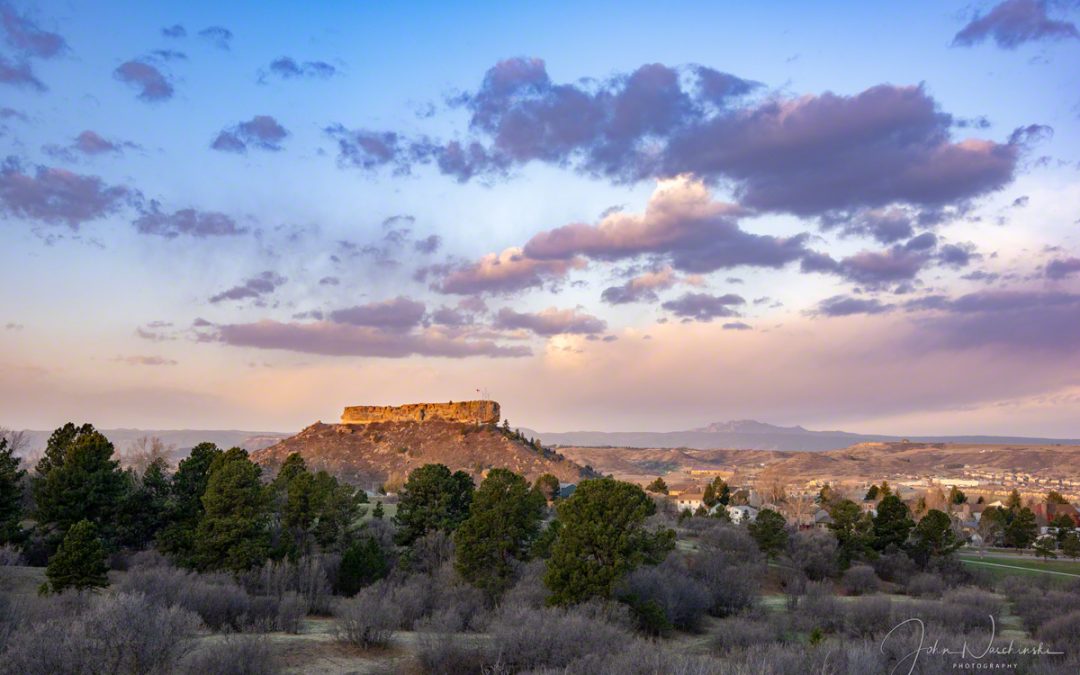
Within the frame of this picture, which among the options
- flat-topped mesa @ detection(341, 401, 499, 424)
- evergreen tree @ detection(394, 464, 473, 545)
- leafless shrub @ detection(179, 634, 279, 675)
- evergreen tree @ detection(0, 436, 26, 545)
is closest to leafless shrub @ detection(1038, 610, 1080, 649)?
leafless shrub @ detection(179, 634, 279, 675)

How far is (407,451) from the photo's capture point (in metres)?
133

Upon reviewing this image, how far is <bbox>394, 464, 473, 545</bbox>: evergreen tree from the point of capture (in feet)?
109

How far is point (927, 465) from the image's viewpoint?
612 ft

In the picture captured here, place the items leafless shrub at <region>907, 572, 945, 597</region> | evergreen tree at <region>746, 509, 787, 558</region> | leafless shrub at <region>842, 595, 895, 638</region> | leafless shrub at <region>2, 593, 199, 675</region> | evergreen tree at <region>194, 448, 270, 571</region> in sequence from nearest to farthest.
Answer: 1. leafless shrub at <region>2, 593, 199, 675</region>
2. leafless shrub at <region>842, 595, 895, 638</region>
3. evergreen tree at <region>194, 448, 270, 571</region>
4. leafless shrub at <region>907, 572, 945, 597</region>
5. evergreen tree at <region>746, 509, 787, 558</region>

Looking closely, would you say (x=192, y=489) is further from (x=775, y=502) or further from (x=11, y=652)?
(x=775, y=502)

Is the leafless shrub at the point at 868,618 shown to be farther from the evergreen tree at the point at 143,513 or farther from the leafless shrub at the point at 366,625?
the evergreen tree at the point at 143,513

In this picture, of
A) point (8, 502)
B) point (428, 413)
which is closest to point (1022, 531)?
point (8, 502)

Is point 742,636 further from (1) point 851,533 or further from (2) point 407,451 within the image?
(2) point 407,451

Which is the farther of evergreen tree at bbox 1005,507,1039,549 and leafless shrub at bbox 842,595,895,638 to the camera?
evergreen tree at bbox 1005,507,1039,549

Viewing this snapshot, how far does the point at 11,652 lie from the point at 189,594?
975cm

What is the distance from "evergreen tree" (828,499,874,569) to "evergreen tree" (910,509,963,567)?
9.07 ft

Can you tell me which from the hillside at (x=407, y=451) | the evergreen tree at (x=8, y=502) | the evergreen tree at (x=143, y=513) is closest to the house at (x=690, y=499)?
the hillside at (x=407, y=451)

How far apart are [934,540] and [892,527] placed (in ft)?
7.80

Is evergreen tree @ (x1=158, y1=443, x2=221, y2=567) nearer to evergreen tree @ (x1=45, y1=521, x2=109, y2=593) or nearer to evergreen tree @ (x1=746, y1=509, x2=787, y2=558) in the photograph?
evergreen tree @ (x1=45, y1=521, x2=109, y2=593)
